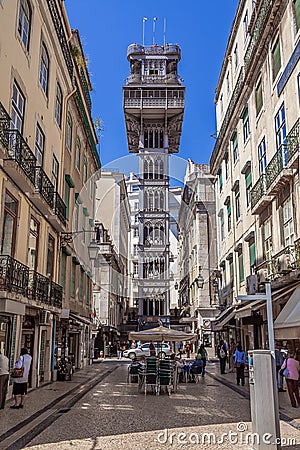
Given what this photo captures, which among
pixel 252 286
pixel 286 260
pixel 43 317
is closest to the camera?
pixel 286 260

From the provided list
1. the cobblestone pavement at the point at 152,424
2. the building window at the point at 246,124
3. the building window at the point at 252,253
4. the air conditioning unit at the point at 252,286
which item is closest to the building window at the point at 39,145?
the cobblestone pavement at the point at 152,424

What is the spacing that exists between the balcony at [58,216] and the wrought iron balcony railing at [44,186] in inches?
20.1

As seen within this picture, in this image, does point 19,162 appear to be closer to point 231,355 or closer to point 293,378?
point 293,378

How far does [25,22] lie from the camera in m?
14.9

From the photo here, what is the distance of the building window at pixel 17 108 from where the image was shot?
13.5 meters

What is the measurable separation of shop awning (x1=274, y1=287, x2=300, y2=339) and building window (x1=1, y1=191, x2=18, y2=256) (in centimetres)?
749

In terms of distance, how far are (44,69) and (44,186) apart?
4676 mm

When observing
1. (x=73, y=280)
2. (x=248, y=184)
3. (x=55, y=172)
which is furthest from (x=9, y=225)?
(x=248, y=184)

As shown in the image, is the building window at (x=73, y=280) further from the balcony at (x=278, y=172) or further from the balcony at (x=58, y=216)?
the balcony at (x=278, y=172)

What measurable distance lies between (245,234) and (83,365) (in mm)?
12435

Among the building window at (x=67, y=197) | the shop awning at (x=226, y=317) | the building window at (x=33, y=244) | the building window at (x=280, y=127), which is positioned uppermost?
→ the building window at (x=280, y=127)

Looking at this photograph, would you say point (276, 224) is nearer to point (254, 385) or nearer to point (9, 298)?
point (9, 298)

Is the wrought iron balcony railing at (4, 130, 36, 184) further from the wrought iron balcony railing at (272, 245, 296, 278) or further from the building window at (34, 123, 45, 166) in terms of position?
the wrought iron balcony railing at (272, 245, 296, 278)

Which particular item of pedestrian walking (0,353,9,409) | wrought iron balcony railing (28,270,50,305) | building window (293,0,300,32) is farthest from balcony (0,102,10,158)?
building window (293,0,300,32)
